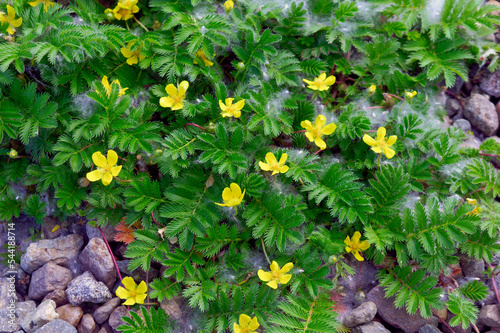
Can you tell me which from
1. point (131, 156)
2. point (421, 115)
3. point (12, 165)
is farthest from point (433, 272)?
point (12, 165)

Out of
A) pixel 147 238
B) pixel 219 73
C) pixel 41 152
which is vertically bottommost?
pixel 147 238

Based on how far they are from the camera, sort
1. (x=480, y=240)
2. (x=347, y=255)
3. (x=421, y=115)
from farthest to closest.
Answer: (x=421, y=115), (x=347, y=255), (x=480, y=240)

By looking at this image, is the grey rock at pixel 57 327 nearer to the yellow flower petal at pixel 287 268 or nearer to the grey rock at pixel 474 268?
the yellow flower petal at pixel 287 268

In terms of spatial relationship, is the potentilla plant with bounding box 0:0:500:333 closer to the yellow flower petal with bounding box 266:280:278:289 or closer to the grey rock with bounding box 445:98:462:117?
the yellow flower petal with bounding box 266:280:278:289

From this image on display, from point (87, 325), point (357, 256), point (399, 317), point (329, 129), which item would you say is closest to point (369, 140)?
point (329, 129)

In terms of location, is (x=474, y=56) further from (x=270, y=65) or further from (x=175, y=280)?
(x=175, y=280)

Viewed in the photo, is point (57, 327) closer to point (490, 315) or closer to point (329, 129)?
point (329, 129)
